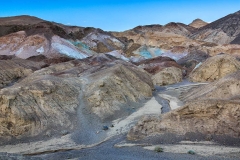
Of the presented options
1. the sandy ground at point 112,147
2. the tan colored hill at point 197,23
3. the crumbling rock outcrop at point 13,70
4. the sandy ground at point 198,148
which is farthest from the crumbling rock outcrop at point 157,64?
the tan colored hill at point 197,23

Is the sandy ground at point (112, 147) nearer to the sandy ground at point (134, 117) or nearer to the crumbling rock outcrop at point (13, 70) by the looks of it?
the sandy ground at point (134, 117)

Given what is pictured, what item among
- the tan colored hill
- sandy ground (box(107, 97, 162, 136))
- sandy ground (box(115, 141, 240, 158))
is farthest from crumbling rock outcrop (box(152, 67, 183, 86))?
the tan colored hill

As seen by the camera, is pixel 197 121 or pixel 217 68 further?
pixel 217 68

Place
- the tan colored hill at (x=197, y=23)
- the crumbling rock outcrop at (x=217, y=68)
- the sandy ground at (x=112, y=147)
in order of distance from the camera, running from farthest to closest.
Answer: the tan colored hill at (x=197, y=23)
the crumbling rock outcrop at (x=217, y=68)
the sandy ground at (x=112, y=147)

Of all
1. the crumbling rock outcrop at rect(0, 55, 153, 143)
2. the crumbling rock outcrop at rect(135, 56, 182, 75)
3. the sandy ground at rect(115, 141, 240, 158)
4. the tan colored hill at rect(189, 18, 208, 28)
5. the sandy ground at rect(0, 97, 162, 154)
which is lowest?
the sandy ground at rect(115, 141, 240, 158)

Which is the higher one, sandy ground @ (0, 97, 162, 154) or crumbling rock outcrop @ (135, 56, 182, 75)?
crumbling rock outcrop @ (135, 56, 182, 75)

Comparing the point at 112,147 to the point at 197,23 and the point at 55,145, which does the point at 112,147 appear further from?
the point at 197,23

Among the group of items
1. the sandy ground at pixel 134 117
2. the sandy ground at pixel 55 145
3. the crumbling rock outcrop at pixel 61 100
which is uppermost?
the crumbling rock outcrop at pixel 61 100

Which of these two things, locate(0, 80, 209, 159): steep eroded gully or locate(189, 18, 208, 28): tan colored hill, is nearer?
locate(0, 80, 209, 159): steep eroded gully

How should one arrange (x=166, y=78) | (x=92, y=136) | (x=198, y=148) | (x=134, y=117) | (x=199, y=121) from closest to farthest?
(x=198, y=148)
(x=199, y=121)
(x=92, y=136)
(x=134, y=117)
(x=166, y=78)

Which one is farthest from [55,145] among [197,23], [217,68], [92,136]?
[197,23]

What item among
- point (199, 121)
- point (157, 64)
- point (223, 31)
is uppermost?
point (223, 31)

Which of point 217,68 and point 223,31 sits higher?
point 223,31

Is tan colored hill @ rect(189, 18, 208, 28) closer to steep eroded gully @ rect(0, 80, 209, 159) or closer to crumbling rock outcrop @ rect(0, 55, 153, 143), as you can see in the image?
crumbling rock outcrop @ rect(0, 55, 153, 143)
